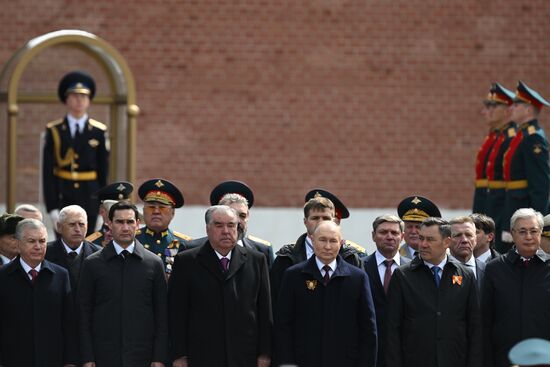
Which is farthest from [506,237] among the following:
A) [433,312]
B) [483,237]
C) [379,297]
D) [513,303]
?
[433,312]

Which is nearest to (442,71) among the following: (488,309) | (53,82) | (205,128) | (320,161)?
(320,161)

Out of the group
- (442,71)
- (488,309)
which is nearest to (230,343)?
(488,309)

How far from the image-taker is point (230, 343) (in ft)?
29.1

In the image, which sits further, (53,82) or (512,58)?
(512,58)

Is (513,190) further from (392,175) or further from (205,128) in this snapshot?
(205,128)

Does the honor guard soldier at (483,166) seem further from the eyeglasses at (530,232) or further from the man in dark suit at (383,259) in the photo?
the eyeglasses at (530,232)

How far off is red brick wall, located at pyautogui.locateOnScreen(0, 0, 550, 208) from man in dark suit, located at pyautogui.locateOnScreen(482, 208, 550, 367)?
265 inches

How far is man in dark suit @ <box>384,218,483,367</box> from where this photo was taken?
29.1 ft

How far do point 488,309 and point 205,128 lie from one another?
7.19 metres

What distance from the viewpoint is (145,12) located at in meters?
15.8

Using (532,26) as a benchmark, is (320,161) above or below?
below

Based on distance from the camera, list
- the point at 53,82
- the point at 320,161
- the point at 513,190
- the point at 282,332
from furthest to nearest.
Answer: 1. the point at 320,161
2. the point at 53,82
3. the point at 513,190
4. the point at 282,332

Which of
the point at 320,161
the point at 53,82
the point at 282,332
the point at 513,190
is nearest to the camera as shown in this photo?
the point at 282,332

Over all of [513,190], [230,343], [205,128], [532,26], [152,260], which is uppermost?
[532,26]
